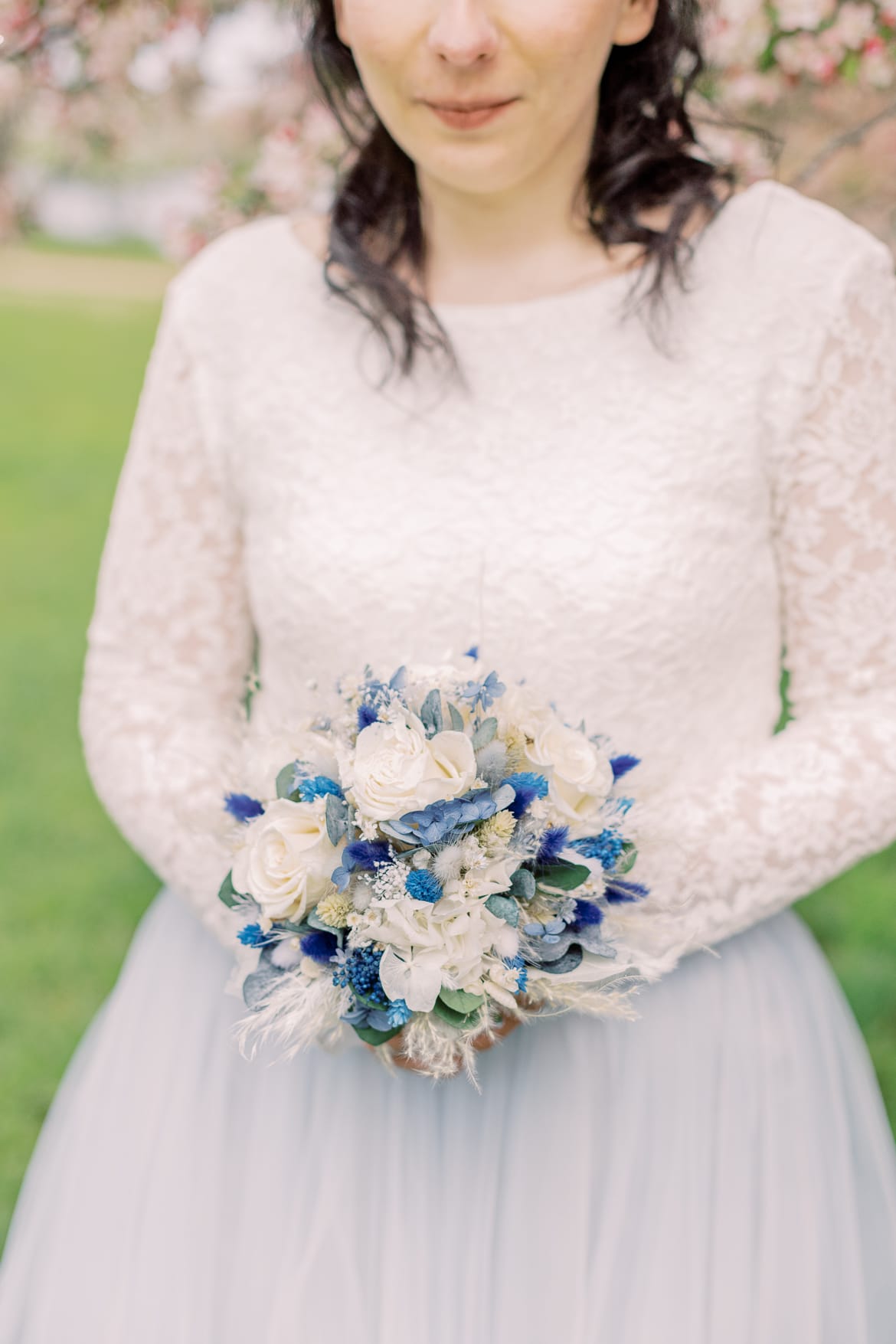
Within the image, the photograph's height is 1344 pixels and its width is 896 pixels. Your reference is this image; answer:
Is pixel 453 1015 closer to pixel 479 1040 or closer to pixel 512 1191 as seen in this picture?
pixel 479 1040

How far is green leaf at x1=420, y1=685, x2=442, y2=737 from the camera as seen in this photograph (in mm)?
1474

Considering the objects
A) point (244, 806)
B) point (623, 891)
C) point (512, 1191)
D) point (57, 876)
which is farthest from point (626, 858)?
point (57, 876)

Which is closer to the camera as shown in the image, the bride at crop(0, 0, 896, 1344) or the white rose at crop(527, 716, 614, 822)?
the white rose at crop(527, 716, 614, 822)

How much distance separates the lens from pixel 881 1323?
1.85 m

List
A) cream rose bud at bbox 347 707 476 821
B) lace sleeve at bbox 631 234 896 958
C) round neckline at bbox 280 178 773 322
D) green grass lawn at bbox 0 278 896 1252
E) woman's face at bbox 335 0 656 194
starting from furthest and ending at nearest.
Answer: green grass lawn at bbox 0 278 896 1252 → round neckline at bbox 280 178 773 322 → lace sleeve at bbox 631 234 896 958 → woman's face at bbox 335 0 656 194 → cream rose bud at bbox 347 707 476 821

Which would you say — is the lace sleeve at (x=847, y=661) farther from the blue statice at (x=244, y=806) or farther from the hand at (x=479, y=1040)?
the blue statice at (x=244, y=806)

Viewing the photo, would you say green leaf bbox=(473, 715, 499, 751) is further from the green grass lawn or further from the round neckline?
the green grass lawn

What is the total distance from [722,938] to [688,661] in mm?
418

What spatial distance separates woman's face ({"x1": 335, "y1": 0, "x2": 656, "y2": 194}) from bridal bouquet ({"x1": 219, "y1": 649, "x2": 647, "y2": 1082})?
759 millimetres

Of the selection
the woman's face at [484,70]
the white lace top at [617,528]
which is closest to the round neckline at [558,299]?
the white lace top at [617,528]

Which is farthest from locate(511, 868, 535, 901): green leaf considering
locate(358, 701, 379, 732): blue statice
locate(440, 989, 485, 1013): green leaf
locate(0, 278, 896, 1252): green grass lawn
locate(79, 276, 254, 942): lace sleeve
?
locate(0, 278, 896, 1252): green grass lawn

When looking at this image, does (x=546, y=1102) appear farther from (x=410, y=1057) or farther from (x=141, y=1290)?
(x=141, y=1290)

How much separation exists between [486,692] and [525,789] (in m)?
0.13

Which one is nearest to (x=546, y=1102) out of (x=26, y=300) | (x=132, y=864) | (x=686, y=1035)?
(x=686, y=1035)
